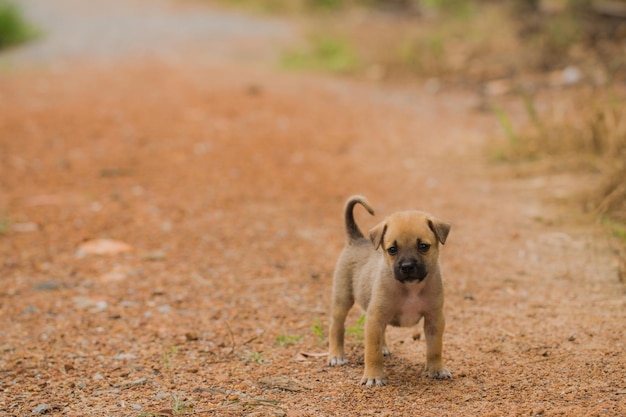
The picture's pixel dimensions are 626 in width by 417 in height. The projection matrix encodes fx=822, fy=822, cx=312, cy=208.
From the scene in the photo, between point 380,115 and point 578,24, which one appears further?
point 578,24

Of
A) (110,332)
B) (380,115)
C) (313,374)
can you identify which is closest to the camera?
(313,374)

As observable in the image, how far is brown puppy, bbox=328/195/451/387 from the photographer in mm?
3979

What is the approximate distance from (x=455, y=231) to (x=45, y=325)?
10.8ft

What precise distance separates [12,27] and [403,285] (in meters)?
14.4

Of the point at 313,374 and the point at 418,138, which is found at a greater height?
the point at 418,138

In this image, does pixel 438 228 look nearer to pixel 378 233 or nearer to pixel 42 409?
pixel 378 233

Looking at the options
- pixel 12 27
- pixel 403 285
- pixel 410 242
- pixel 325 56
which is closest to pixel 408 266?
pixel 410 242

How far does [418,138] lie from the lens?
9.81 m

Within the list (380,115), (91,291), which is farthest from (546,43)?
(91,291)

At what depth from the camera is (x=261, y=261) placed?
6.30 metres

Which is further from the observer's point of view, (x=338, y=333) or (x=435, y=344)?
(x=338, y=333)

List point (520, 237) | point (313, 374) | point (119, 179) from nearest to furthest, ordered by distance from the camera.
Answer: point (313, 374) < point (520, 237) < point (119, 179)

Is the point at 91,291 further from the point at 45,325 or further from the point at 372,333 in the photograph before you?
the point at 372,333

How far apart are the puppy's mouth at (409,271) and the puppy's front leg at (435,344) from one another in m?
0.30
